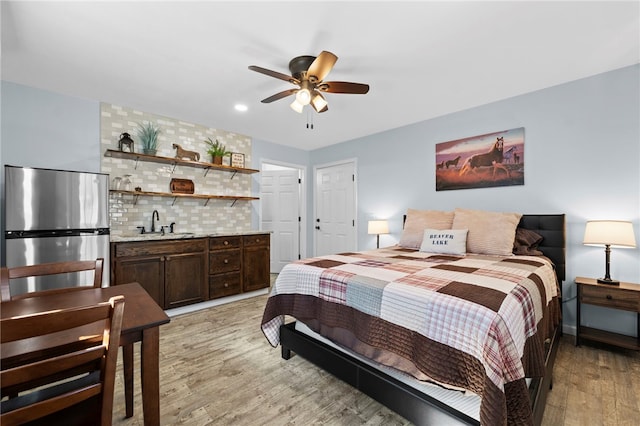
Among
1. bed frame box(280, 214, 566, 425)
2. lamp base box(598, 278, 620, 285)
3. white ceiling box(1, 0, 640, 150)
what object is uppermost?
white ceiling box(1, 0, 640, 150)

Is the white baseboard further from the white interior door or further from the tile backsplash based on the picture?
the white interior door

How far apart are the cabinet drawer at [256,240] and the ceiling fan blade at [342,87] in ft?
7.73

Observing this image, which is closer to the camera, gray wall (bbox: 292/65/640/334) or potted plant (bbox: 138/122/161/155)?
gray wall (bbox: 292/65/640/334)

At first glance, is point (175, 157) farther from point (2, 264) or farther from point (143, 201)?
point (2, 264)

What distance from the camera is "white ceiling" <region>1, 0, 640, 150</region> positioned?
72.2 inches

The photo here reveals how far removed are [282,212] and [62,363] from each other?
482 cm

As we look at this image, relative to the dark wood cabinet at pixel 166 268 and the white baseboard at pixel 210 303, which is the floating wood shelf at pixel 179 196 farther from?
the white baseboard at pixel 210 303

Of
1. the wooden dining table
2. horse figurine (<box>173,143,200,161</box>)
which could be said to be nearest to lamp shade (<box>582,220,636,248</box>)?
the wooden dining table

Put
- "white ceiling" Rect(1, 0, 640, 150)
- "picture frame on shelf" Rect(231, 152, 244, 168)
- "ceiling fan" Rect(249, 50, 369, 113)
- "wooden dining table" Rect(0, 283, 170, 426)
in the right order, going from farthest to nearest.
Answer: "picture frame on shelf" Rect(231, 152, 244, 168) → "ceiling fan" Rect(249, 50, 369, 113) → "white ceiling" Rect(1, 0, 640, 150) → "wooden dining table" Rect(0, 283, 170, 426)

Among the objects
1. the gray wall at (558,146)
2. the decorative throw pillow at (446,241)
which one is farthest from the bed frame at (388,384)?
the gray wall at (558,146)

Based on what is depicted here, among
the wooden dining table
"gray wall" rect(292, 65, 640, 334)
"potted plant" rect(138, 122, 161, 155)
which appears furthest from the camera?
"potted plant" rect(138, 122, 161, 155)

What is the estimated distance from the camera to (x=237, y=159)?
14.2 ft

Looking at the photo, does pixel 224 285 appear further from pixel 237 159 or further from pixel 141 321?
pixel 141 321

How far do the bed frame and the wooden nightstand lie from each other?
542mm
